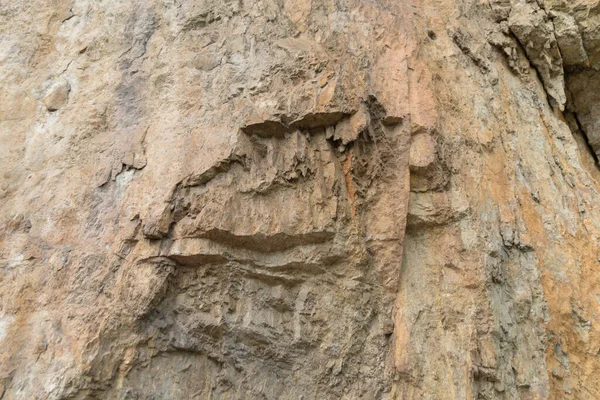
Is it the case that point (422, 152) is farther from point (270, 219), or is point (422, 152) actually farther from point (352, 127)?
point (270, 219)

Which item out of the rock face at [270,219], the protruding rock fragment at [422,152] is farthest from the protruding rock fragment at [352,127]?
the protruding rock fragment at [422,152]

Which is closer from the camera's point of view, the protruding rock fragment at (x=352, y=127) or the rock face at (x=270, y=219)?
the rock face at (x=270, y=219)

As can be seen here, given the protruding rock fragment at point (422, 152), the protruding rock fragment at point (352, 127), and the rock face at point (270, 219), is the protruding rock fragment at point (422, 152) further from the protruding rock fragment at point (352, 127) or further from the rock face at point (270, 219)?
the protruding rock fragment at point (352, 127)

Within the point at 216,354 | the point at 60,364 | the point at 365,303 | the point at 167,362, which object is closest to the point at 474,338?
the point at 365,303

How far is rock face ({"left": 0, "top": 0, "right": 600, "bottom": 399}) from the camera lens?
292 centimetres

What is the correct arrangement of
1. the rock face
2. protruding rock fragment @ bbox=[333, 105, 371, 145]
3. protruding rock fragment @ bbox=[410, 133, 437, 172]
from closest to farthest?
1. the rock face
2. protruding rock fragment @ bbox=[333, 105, 371, 145]
3. protruding rock fragment @ bbox=[410, 133, 437, 172]

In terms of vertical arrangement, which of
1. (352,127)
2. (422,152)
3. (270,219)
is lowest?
(270,219)

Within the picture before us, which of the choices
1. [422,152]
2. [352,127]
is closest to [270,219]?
[352,127]

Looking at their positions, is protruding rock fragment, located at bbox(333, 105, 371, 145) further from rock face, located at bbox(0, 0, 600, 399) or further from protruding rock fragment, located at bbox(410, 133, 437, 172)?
protruding rock fragment, located at bbox(410, 133, 437, 172)

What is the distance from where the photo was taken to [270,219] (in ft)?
10.3

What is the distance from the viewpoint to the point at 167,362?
290 cm

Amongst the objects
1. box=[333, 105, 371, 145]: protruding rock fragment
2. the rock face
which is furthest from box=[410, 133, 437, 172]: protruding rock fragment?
box=[333, 105, 371, 145]: protruding rock fragment

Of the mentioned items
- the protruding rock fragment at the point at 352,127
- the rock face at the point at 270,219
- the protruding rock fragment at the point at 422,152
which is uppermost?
the protruding rock fragment at the point at 352,127

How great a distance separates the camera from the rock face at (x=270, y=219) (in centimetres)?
292
